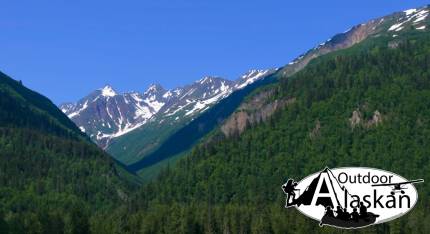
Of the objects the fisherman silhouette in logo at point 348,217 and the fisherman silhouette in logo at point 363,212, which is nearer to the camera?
the fisherman silhouette in logo at point 363,212

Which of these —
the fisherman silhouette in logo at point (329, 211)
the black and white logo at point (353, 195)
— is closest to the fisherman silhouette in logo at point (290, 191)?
the black and white logo at point (353, 195)

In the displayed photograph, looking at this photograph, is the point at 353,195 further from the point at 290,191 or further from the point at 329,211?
the point at 290,191

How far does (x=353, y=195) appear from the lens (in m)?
97.5

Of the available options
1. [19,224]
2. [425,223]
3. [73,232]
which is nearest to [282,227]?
[425,223]

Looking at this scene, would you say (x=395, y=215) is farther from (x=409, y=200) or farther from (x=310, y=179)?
(x=310, y=179)

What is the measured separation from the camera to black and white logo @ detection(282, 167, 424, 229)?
95.6 m

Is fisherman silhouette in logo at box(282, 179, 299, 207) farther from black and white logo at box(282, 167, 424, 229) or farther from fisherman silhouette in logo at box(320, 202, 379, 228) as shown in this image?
fisherman silhouette in logo at box(320, 202, 379, 228)

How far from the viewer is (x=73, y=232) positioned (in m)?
196

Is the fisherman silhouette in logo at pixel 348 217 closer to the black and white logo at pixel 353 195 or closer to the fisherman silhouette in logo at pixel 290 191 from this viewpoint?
the black and white logo at pixel 353 195

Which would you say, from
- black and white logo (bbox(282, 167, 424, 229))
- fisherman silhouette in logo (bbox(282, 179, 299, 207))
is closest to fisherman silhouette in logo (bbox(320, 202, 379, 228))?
black and white logo (bbox(282, 167, 424, 229))

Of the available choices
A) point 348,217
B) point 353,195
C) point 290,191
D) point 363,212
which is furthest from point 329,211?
point 290,191

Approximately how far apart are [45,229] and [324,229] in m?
71.7

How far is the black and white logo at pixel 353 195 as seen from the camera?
9556 centimetres

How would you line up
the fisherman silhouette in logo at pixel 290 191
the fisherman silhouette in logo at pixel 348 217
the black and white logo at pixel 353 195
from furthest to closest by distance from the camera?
the fisherman silhouette in logo at pixel 348 217, the fisherman silhouette in logo at pixel 290 191, the black and white logo at pixel 353 195
